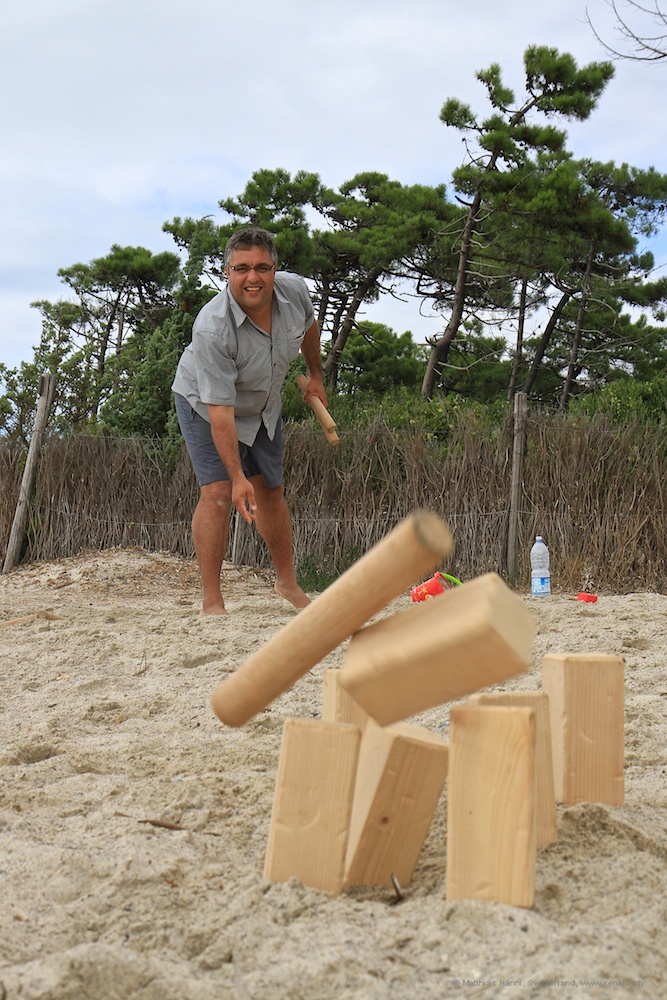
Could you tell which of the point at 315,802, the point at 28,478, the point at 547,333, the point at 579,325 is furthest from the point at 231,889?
the point at 547,333

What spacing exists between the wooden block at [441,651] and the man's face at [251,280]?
2880 mm

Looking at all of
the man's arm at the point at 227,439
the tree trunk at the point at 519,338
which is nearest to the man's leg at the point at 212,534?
the man's arm at the point at 227,439

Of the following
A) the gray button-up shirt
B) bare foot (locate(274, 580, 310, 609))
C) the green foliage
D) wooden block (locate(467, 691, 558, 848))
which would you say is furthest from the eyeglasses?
the green foliage

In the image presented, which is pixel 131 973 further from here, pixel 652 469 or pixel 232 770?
pixel 652 469

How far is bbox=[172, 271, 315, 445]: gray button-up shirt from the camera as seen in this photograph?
382 centimetres

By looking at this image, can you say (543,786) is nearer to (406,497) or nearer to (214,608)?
(214,608)

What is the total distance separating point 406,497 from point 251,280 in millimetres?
2681

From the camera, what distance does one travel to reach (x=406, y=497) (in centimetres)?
614

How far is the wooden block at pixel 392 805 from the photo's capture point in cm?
126

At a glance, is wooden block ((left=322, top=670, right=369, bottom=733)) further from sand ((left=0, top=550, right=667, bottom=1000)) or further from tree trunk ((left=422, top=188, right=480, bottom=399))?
tree trunk ((left=422, top=188, right=480, bottom=399))

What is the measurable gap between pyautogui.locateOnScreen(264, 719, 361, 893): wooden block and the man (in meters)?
2.30

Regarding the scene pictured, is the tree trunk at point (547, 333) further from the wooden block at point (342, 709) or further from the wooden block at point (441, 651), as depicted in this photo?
the wooden block at point (441, 651)

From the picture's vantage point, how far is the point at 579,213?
12.9m

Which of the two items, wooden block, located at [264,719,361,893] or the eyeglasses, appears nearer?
wooden block, located at [264,719,361,893]
